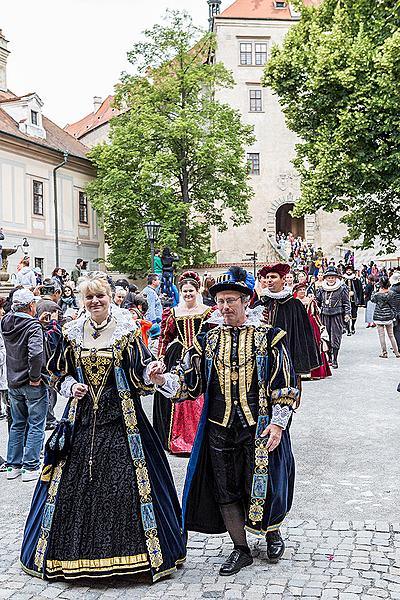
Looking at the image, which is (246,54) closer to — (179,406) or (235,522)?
(179,406)

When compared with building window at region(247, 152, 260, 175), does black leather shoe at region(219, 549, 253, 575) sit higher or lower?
lower

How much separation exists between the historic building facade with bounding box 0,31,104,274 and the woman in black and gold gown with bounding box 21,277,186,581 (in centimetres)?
2601

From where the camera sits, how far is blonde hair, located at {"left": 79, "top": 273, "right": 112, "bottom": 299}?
454 cm

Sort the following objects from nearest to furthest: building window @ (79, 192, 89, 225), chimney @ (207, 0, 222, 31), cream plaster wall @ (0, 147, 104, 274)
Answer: cream plaster wall @ (0, 147, 104, 274) < building window @ (79, 192, 89, 225) < chimney @ (207, 0, 222, 31)

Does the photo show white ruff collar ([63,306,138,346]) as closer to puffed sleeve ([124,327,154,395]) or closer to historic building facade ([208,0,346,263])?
puffed sleeve ([124,327,154,395])

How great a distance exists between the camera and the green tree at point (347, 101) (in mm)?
18469

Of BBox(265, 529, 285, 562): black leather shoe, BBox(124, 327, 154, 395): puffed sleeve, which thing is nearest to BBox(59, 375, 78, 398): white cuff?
BBox(124, 327, 154, 395): puffed sleeve

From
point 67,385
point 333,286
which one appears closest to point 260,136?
point 333,286

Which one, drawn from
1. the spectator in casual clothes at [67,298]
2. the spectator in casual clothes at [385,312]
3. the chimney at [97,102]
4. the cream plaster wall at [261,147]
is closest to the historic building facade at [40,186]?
the cream plaster wall at [261,147]

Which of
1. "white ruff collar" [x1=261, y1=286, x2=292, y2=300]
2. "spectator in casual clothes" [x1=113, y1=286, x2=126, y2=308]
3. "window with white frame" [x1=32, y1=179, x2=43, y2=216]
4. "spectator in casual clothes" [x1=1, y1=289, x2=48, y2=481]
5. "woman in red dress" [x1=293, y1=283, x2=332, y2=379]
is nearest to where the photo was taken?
"spectator in casual clothes" [x1=1, y1=289, x2=48, y2=481]

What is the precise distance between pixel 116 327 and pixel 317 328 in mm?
8816

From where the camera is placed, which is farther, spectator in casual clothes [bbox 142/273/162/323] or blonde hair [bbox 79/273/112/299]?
spectator in casual clothes [bbox 142/273/162/323]

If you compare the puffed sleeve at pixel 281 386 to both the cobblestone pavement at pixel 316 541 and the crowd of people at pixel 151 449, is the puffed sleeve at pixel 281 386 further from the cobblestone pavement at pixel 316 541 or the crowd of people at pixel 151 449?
the cobblestone pavement at pixel 316 541

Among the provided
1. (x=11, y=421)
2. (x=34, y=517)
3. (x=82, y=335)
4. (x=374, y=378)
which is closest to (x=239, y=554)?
(x=34, y=517)
